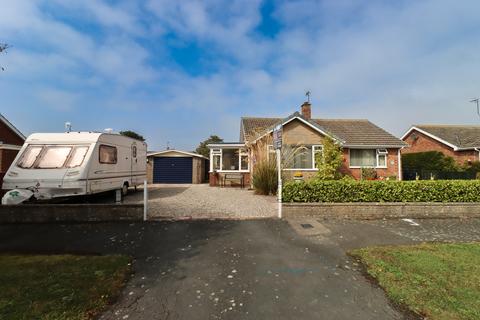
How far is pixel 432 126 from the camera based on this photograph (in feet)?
83.3

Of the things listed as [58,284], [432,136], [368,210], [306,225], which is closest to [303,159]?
[368,210]

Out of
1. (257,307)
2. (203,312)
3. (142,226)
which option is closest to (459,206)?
(257,307)

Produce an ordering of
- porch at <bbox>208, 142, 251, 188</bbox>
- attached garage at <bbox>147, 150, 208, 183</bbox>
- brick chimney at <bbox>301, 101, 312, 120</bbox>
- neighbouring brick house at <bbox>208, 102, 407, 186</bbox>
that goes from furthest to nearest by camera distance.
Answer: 1. attached garage at <bbox>147, 150, 208, 183</bbox>
2. brick chimney at <bbox>301, 101, 312, 120</bbox>
3. porch at <bbox>208, 142, 251, 188</bbox>
4. neighbouring brick house at <bbox>208, 102, 407, 186</bbox>

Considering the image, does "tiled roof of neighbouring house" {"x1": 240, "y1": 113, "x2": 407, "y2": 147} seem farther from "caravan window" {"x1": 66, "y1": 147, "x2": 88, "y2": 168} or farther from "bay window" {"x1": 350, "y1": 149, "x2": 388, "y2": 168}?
"caravan window" {"x1": 66, "y1": 147, "x2": 88, "y2": 168}

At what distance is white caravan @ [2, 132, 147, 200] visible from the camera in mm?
7973

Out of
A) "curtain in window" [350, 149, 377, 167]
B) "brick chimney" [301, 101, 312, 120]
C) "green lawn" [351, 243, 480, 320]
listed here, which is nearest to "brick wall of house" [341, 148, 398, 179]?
"curtain in window" [350, 149, 377, 167]

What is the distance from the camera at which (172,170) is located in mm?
20719

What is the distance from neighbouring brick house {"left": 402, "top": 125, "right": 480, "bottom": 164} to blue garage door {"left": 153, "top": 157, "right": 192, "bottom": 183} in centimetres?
2228

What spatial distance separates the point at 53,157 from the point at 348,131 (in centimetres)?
1845

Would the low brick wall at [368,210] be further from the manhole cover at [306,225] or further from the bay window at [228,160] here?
the bay window at [228,160]

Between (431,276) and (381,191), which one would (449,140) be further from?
(431,276)

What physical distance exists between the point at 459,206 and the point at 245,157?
1227cm

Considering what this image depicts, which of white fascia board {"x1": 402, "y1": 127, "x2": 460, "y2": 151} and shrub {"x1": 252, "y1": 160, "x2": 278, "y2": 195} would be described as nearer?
shrub {"x1": 252, "y1": 160, "x2": 278, "y2": 195}

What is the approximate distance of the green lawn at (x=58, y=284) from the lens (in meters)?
3.01
